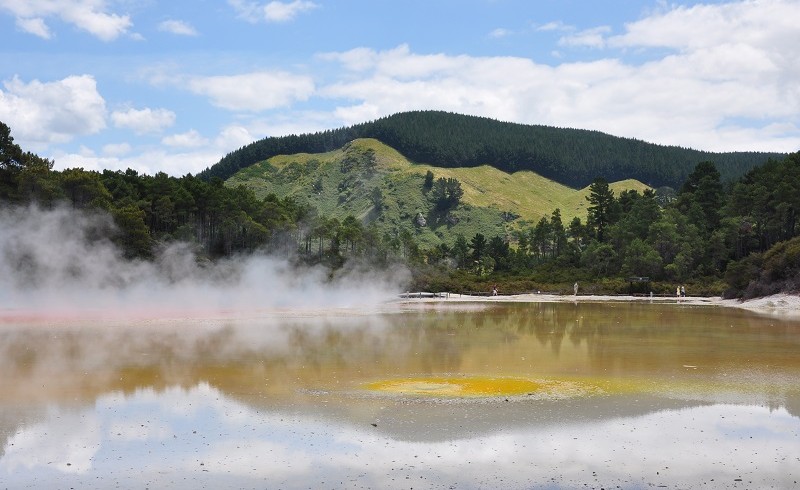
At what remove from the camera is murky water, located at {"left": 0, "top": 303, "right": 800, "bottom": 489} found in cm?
1136

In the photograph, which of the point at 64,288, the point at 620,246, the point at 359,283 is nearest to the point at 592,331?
the point at 64,288

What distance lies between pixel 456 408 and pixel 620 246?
292ft

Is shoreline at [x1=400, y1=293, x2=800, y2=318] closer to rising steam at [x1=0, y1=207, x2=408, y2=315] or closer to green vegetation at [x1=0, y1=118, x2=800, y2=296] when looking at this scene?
green vegetation at [x1=0, y1=118, x2=800, y2=296]

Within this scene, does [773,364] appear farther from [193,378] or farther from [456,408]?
[193,378]

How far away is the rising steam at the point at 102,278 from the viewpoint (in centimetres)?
5697

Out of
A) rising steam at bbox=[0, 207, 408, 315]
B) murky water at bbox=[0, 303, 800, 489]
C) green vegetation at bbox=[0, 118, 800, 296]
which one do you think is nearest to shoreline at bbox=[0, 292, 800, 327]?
rising steam at bbox=[0, 207, 408, 315]

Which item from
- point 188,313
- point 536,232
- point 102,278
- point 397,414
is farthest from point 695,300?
point 397,414

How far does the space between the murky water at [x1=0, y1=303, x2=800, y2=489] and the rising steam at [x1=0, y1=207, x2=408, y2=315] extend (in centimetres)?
2841

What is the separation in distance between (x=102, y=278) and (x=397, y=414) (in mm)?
52525

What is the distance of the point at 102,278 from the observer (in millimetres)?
62219

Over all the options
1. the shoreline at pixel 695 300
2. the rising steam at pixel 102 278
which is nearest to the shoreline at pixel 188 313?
the shoreline at pixel 695 300

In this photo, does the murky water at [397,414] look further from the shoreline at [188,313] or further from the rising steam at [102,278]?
the rising steam at [102,278]

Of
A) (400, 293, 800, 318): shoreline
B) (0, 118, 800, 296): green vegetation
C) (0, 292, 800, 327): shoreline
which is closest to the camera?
(0, 292, 800, 327): shoreline

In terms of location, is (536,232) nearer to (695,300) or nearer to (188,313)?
(695,300)
